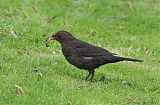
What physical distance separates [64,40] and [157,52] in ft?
11.4

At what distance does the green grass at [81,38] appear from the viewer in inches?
327

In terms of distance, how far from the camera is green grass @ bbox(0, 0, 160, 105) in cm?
830

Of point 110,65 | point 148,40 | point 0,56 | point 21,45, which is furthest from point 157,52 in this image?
point 0,56

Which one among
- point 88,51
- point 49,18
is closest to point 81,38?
point 49,18

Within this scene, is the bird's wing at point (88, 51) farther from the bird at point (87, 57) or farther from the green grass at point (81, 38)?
the green grass at point (81, 38)

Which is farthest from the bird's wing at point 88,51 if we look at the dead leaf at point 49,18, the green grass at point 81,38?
the dead leaf at point 49,18

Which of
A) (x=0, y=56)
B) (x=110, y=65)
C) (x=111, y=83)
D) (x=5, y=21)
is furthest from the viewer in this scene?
(x=5, y=21)

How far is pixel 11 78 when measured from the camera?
8.65 m

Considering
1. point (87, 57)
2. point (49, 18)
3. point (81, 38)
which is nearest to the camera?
point (87, 57)

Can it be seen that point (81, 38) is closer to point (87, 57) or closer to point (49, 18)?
point (49, 18)

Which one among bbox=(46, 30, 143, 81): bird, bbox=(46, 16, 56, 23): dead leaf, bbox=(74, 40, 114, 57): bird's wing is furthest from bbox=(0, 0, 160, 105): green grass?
bbox=(74, 40, 114, 57): bird's wing

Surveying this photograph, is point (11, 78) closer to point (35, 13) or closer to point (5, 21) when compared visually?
point (5, 21)

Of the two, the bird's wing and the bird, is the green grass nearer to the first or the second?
the bird

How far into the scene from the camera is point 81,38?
42.2 ft
